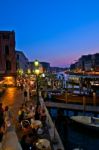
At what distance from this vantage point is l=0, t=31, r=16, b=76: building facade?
6675cm

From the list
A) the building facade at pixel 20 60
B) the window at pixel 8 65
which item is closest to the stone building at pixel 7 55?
the window at pixel 8 65

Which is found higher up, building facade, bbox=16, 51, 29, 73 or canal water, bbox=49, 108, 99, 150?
building facade, bbox=16, 51, 29, 73

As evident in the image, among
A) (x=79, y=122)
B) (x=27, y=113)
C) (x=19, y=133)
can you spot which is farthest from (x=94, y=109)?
(x=19, y=133)

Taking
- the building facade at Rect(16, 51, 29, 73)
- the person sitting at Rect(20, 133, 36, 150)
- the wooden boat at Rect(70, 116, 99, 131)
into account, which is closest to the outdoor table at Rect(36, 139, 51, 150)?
the person sitting at Rect(20, 133, 36, 150)

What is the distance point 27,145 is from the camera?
44.8ft

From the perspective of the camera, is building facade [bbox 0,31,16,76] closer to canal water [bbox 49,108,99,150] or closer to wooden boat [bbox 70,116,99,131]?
canal water [bbox 49,108,99,150]

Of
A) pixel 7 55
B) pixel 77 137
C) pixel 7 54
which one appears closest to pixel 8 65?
pixel 7 55

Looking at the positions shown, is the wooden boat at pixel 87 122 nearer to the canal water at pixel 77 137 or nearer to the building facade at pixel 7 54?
the canal water at pixel 77 137

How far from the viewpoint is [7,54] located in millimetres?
67375

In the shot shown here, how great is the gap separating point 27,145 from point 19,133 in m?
4.45

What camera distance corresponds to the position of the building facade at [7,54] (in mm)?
66750

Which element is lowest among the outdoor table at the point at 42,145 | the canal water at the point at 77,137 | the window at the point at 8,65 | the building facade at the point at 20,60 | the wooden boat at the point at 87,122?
the canal water at the point at 77,137

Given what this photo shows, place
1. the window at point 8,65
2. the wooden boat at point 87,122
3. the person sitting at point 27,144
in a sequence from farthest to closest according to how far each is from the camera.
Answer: the window at point 8,65 < the wooden boat at point 87,122 < the person sitting at point 27,144

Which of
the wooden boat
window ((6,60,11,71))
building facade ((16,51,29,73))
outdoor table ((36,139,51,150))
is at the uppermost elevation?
building facade ((16,51,29,73))
